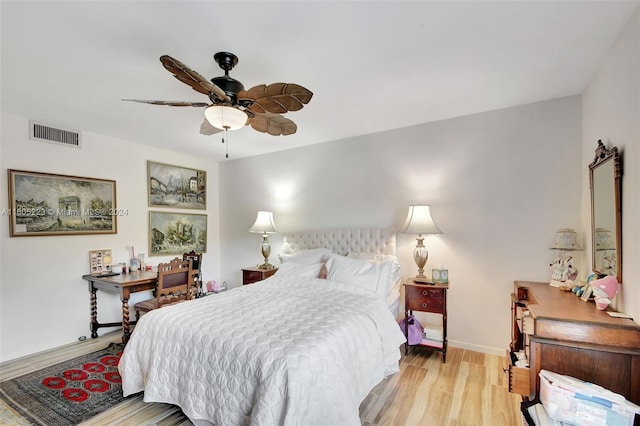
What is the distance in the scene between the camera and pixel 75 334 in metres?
3.36

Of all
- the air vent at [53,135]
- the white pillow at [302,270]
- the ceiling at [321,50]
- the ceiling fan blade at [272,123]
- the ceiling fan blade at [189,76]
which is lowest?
the white pillow at [302,270]

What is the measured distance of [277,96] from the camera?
70.3 inches

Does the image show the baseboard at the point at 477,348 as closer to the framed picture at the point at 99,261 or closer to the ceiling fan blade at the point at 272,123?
the ceiling fan blade at the point at 272,123

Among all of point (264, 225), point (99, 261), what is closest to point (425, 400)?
point (264, 225)

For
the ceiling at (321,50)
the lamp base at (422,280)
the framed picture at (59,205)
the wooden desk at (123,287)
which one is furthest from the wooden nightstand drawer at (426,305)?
the framed picture at (59,205)

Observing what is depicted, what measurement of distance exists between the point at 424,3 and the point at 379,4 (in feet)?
0.77

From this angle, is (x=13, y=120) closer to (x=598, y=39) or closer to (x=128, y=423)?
(x=128, y=423)

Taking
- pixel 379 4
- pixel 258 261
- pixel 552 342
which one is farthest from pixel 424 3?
pixel 258 261

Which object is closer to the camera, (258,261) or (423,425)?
(423,425)

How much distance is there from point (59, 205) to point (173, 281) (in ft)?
5.24

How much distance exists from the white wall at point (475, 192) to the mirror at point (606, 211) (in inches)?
18.9

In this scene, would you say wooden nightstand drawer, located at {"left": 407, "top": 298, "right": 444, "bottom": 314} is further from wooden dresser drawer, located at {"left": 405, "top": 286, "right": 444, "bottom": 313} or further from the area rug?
the area rug

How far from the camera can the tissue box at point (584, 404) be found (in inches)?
51.9

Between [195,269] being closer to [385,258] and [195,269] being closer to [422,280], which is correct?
[385,258]
